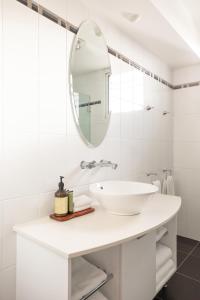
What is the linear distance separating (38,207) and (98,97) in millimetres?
932

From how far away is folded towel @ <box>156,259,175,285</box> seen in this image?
1.54 m

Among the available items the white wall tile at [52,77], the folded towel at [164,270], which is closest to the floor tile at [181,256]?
the folded towel at [164,270]

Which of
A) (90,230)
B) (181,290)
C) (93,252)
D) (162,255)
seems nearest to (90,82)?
(90,230)

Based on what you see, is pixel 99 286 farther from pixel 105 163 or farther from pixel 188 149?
pixel 188 149

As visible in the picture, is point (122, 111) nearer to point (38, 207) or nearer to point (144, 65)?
point (144, 65)

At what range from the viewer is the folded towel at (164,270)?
1.54 m

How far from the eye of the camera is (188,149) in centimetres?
282

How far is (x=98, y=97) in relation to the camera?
1743 millimetres

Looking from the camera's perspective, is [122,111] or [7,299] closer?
[7,299]

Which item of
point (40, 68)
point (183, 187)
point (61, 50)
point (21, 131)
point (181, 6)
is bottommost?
point (183, 187)

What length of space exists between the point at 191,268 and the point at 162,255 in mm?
791

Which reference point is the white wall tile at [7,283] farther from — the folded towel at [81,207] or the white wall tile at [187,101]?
the white wall tile at [187,101]

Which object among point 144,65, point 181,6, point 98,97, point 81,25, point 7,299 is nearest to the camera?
point 7,299

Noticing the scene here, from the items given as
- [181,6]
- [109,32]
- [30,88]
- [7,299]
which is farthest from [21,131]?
[181,6]
